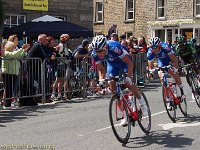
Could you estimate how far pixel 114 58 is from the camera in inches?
316

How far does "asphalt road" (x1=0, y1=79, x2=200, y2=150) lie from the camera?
25.2 feet

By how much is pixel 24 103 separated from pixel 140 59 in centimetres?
668

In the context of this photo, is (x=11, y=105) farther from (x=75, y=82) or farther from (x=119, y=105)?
(x=119, y=105)

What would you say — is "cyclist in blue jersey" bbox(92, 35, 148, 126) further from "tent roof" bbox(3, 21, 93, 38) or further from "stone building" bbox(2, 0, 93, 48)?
"stone building" bbox(2, 0, 93, 48)

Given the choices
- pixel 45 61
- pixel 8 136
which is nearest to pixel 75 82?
pixel 45 61

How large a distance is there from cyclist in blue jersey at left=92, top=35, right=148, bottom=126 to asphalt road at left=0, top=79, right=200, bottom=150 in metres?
0.57

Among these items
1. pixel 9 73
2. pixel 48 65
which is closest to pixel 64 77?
pixel 48 65

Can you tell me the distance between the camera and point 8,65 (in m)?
12.2

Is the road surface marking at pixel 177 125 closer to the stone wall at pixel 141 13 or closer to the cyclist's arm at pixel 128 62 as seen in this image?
the cyclist's arm at pixel 128 62

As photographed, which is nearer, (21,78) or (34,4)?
(21,78)

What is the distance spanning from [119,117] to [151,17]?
34701mm

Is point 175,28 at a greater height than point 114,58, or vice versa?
point 175,28

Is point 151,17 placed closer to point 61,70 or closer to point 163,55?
point 61,70

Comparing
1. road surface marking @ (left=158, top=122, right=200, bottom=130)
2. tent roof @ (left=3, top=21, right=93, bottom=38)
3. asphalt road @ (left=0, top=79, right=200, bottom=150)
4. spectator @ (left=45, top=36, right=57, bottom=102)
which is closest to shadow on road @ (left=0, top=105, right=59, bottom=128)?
asphalt road @ (left=0, top=79, right=200, bottom=150)
